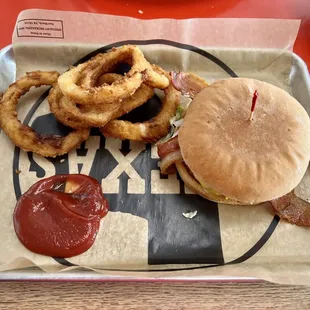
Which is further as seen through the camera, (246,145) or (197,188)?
(197,188)

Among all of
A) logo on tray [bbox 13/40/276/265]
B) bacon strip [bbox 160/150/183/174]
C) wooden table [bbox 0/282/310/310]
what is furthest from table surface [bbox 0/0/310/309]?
bacon strip [bbox 160/150/183/174]

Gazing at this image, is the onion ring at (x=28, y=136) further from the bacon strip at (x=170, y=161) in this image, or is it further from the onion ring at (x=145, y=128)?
the bacon strip at (x=170, y=161)

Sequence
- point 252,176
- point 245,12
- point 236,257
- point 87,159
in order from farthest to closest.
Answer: point 245,12, point 87,159, point 236,257, point 252,176

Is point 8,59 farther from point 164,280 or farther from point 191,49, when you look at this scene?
point 164,280

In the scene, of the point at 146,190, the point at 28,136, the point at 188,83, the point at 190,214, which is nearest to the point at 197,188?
the point at 190,214

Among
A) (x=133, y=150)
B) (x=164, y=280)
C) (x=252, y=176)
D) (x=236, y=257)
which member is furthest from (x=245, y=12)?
(x=164, y=280)

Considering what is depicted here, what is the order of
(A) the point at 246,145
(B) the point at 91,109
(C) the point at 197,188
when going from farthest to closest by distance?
1. (B) the point at 91,109
2. (C) the point at 197,188
3. (A) the point at 246,145

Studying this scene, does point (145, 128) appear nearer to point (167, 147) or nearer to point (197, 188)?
point (167, 147)

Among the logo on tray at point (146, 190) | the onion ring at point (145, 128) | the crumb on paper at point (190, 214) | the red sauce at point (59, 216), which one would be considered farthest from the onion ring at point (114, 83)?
the crumb on paper at point (190, 214)
